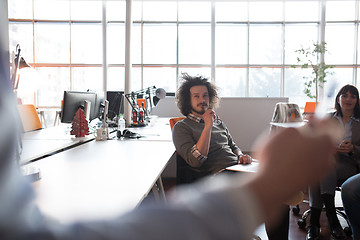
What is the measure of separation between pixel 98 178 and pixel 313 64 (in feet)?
25.2

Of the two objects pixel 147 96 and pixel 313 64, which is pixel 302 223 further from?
pixel 313 64

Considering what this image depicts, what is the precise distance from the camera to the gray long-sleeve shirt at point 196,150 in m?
1.83

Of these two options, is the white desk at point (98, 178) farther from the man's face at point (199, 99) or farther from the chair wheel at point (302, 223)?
the chair wheel at point (302, 223)

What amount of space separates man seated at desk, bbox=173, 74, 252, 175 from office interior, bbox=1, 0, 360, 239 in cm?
573

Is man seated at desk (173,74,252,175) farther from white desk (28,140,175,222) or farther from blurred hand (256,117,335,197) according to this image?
blurred hand (256,117,335,197)

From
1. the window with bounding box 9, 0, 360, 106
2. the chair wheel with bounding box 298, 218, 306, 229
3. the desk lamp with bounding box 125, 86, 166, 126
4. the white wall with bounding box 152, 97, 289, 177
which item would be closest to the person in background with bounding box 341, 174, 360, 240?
the chair wheel with bounding box 298, 218, 306, 229

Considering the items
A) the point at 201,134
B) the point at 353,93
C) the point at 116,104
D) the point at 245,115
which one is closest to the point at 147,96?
the point at 116,104

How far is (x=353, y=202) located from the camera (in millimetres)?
1746

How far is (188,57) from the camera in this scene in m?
8.17

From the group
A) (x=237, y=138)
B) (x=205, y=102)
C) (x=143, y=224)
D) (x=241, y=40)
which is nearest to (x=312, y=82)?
(x=241, y=40)

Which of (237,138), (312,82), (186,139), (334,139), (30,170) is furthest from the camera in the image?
(312,82)

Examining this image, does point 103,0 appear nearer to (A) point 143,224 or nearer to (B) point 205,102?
(B) point 205,102

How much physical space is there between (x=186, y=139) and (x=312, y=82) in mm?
6571

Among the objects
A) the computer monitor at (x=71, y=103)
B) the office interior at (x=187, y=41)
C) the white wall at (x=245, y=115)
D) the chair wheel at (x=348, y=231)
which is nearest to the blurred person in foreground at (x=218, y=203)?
the chair wheel at (x=348, y=231)
